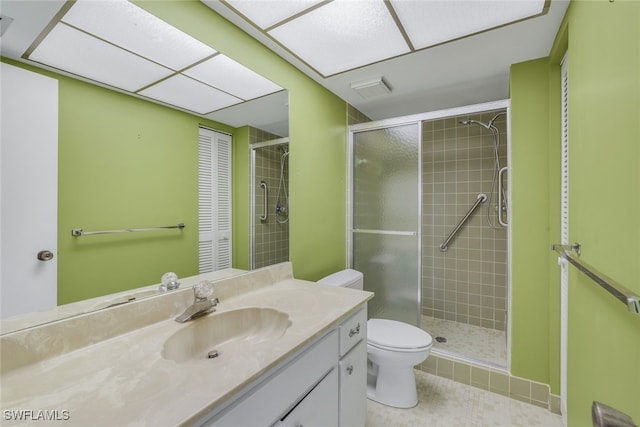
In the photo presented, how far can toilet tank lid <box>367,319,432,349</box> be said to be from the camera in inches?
67.9

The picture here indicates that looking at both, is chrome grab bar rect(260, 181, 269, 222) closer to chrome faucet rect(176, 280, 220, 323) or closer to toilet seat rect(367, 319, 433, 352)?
chrome faucet rect(176, 280, 220, 323)

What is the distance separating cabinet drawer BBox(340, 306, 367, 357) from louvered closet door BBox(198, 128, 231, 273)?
2.17ft

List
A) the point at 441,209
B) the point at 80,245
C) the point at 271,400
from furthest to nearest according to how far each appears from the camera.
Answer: the point at 441,209 < the point at 80,245 < the point at 271,400

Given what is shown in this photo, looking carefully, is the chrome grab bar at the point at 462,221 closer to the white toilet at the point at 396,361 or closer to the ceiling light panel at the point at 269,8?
the white toilet at the point at 396,361

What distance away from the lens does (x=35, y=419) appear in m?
0.56

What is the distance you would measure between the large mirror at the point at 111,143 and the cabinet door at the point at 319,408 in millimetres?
688

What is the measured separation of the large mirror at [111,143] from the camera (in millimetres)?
810

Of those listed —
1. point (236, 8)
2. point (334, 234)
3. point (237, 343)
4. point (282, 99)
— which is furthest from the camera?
point (334, 234)

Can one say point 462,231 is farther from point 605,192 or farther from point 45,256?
point 45,256

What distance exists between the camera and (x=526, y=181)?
1749mm

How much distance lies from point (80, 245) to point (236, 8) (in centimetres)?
122

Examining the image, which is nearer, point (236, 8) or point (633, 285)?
point (633, 285)

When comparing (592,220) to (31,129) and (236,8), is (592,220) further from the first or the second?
(31,129)

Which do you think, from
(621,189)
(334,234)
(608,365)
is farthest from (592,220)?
(334,234)
